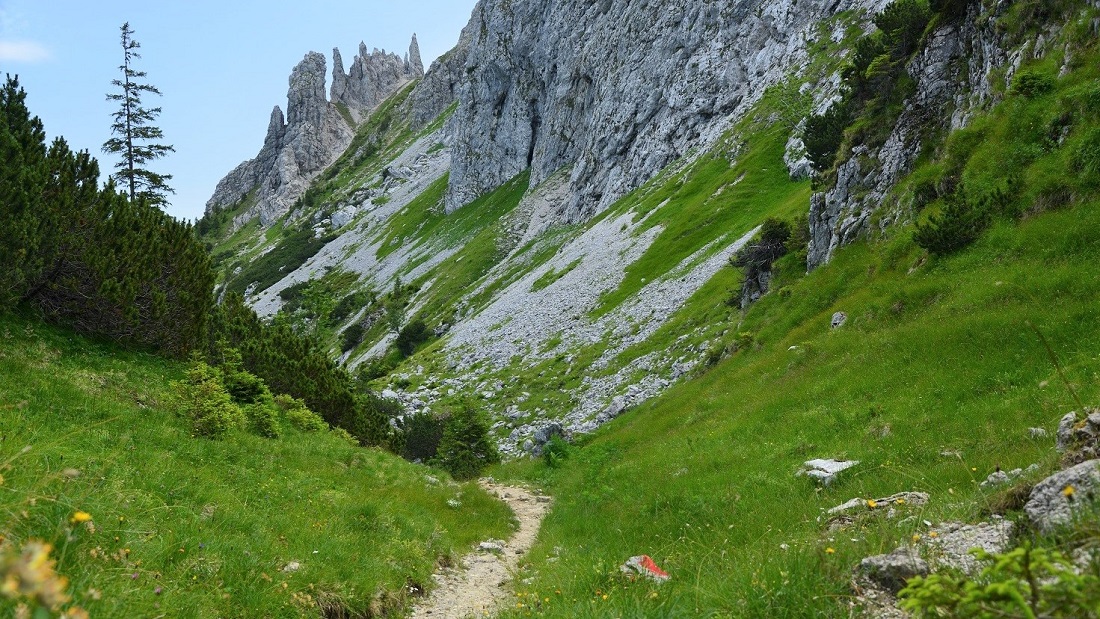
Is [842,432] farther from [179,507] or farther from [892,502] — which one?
[179,507]

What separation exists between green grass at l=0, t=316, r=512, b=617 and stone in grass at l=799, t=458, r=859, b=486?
24.2 feet

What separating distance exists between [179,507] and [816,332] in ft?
67.0

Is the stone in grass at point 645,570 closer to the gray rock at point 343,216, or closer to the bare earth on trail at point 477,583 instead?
the bare earth on trail at point 477,583

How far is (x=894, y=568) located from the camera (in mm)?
5172

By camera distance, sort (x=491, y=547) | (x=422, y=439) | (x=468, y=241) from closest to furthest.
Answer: (x=491, y=547) < (x=422, y=439) < (x=468, y=241)

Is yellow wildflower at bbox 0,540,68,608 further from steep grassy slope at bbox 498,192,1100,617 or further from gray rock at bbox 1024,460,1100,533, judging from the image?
gray rock at bbox 1024,460,1100,533

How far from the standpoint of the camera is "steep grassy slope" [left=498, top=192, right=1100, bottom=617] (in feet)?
20.6

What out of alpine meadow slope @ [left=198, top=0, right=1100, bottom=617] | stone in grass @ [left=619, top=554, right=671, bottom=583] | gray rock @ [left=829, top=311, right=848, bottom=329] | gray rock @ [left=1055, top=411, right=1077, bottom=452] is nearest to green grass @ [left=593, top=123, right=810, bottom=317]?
alpine meadow slope @ [left=198, top=0, right=1100, bottom=617]

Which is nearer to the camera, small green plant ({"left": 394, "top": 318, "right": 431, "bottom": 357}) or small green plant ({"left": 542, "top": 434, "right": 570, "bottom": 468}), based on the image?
small green plant ({"left": 542, "top": 434, "right": 570, "bottom": 468})

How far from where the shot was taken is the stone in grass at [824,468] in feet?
35.6

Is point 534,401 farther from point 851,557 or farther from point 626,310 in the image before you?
point 851,557

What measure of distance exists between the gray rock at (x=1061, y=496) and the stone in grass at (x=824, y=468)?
571 cm

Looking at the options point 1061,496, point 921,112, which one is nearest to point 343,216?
point 921,112

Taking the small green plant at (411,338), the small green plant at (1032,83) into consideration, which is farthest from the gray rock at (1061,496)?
the small green plant at (411,338)
